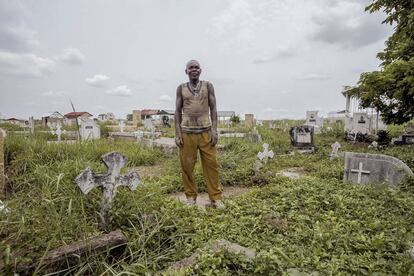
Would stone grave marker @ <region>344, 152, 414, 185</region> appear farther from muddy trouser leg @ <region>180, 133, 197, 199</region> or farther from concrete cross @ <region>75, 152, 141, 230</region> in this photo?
concrete cross @ <region>75, 152, 141, 230</region>

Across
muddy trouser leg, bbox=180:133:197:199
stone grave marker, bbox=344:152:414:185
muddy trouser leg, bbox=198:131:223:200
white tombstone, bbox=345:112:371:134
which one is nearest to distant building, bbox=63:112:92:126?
muddy trouser leg, bbox=180:133:197:199

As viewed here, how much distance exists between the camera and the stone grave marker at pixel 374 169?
A: 4879 mm

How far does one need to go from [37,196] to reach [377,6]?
797 cm

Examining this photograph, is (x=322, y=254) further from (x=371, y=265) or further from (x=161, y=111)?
(x=161, y=111)

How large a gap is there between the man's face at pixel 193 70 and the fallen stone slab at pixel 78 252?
2171 mm

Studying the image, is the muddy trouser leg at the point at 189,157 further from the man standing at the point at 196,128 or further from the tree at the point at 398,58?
the tree at the point at 398,58

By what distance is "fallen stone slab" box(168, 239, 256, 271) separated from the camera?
229cm

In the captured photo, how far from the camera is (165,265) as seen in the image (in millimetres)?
2371

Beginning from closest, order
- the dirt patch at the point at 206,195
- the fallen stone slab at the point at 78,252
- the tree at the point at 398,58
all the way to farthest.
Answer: the fallen stone slab at the point at 78,252, the dirt patch at the point at 206,195, the tree at the point at 398,58

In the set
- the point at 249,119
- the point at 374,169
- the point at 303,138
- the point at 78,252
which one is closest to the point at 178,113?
the point at 78,252

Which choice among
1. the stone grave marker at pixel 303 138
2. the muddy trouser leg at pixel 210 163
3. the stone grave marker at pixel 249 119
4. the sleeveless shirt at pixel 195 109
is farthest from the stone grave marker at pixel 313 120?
the sleeveless shirt at pixel 195 109

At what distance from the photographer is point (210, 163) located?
4176 millimetres

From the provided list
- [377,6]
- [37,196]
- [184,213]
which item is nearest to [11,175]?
[37,196]

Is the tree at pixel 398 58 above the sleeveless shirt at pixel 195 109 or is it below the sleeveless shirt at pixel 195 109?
above
